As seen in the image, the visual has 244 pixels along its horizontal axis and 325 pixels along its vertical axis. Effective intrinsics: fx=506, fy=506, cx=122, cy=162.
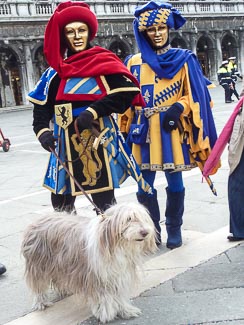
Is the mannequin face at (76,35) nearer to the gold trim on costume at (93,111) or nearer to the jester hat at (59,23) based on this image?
the jester hat at (59,23)

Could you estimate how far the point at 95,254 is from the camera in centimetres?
270

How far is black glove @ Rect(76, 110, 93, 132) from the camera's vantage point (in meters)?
3.08

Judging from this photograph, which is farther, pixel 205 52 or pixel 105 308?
pixel 205 52

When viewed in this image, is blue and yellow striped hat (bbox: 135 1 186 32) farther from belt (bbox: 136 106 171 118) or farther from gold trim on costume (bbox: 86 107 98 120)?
gold trim on costume (bbox: 86 107 98 120)

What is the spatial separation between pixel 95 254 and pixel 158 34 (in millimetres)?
1851

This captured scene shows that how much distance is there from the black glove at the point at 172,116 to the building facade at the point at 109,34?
25.2 m

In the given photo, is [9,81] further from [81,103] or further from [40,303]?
[40,303]

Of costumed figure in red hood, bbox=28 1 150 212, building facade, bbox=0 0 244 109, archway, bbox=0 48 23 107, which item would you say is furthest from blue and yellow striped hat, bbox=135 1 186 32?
archway, bbox=0 48 23 107

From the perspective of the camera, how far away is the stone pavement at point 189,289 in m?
2.84

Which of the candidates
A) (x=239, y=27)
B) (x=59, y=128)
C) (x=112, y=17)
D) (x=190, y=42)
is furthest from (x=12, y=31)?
(x=59, y=128)

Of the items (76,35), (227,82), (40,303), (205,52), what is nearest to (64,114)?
(76,35)

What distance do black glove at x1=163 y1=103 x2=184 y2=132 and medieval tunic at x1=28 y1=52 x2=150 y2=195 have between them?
453mm

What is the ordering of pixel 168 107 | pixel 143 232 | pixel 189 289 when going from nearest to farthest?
1. pixel 143 232
2. pixel 189 289
3. pixel 168 107

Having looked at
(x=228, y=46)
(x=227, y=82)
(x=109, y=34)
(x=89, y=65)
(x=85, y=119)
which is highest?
(x=109, y=34)
